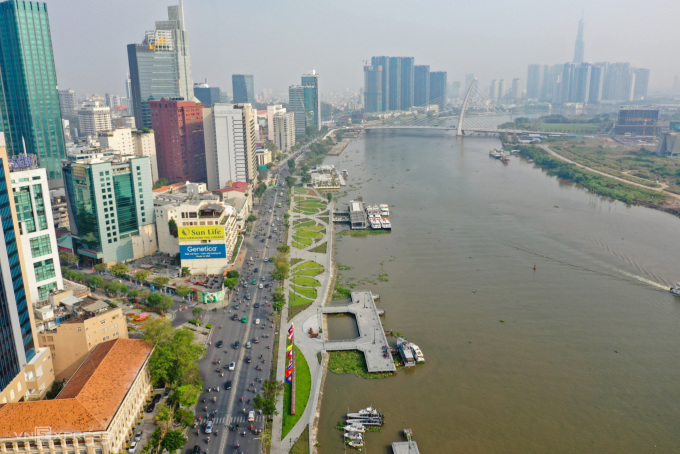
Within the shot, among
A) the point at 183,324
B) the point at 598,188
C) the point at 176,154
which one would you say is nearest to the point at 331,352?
the point at 183,324

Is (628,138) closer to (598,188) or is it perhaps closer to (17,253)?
(598,188)

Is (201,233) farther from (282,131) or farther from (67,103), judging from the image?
(67,103)

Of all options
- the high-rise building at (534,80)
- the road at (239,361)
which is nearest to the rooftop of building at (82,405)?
the road at (239,361)

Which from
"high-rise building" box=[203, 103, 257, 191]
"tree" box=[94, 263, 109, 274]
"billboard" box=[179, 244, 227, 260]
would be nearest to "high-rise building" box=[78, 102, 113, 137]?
"high-rise building" box=[203, 103, 257, 191]

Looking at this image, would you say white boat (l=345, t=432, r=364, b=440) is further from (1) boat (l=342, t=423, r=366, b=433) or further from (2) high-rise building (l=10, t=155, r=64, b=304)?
(2) high-rise building (l=10, t=155, r=64, b=304)

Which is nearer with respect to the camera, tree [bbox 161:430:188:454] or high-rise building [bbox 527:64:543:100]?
tree [bbox 161:430:188:454]

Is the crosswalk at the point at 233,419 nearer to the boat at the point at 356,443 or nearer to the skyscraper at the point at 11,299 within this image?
the boat at the point at 356,443
